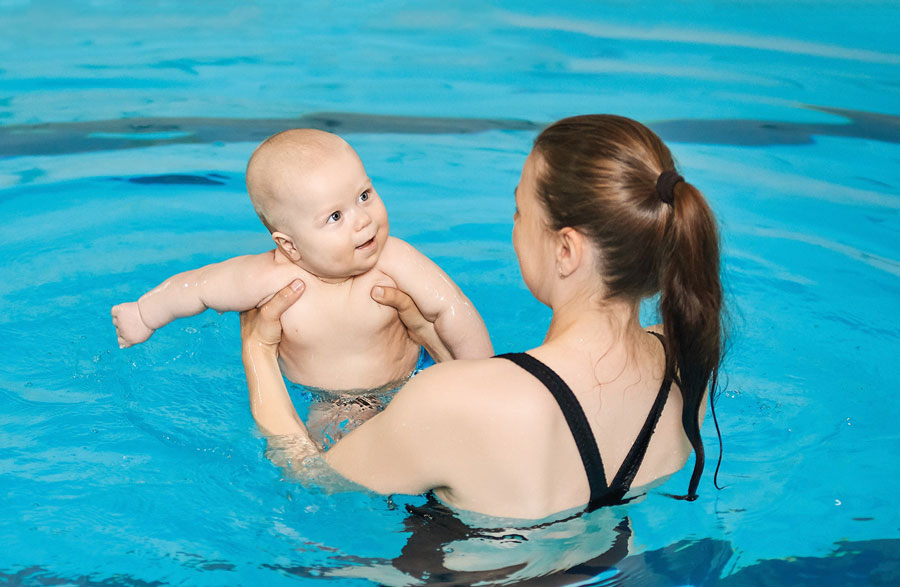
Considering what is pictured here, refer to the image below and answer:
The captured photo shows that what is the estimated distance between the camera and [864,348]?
3.81m

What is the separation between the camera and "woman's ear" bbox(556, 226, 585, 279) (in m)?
2.06

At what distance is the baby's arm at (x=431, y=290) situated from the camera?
293cm

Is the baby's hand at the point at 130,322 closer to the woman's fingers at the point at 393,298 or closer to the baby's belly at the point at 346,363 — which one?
the baby's belly at the point at 346,363

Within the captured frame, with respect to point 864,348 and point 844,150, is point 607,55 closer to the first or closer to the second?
point 844,150

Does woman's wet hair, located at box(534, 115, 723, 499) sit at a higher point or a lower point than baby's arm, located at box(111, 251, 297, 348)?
higher

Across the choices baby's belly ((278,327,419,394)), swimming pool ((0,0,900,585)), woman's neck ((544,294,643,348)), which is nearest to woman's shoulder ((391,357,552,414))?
woman's neck ((544,294,643,348))

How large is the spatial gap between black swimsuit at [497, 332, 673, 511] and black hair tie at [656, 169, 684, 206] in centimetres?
44

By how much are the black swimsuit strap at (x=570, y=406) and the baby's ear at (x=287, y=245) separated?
0.97 m


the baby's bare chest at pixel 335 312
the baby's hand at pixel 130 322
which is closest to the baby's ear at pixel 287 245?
the baby's bare chest at pixel 335 312

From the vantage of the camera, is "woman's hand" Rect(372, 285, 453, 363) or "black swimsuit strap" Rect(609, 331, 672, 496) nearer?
"black swimsuit strap" Rect(609, 331, 672, 496)

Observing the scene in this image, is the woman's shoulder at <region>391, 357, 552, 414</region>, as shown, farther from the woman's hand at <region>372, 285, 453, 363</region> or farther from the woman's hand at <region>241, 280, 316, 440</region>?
the woman's hand at <region>372, 285, 453, 363</region>

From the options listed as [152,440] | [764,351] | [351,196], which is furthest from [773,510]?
[152,440]

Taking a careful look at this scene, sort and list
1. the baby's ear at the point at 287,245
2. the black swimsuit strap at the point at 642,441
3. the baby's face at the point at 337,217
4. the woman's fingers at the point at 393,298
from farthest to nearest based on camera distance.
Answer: the woman's fingers at the point at 393,298
the baby's ear at the point at 287,245
the baby's face at the point at 337,217
the black swimsuit strap at the point at 642,441

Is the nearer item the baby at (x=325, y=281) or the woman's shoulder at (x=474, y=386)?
the woman's shoulder at (x=474, y=386)
